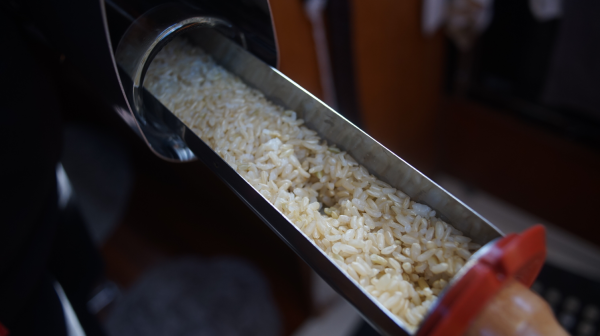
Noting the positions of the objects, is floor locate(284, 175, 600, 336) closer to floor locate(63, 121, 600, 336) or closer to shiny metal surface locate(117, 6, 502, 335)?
floor locate(63, 121, 600, 336)

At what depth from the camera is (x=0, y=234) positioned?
533mm

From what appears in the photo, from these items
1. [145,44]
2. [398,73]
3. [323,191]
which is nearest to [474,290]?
[323,191]

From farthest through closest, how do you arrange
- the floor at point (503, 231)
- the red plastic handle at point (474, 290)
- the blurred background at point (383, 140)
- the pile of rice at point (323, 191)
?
the floor at point (503, 231), the blurred background at point (383, 140), the pile of rice at point (323, 191), the red plastic handle at point (474, 290)

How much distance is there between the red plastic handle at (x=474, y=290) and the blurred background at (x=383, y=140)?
80 centimetres

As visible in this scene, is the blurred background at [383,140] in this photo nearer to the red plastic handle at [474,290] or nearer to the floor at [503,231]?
the floor at [503,231]

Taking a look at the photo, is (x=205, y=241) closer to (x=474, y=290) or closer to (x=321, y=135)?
(x=321, y=135)

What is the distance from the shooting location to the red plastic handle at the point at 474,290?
30 centimetres

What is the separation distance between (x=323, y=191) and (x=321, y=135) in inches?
3.1

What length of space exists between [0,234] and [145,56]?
1.02 feet

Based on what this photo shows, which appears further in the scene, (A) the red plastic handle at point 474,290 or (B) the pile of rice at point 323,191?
(B) the pile of rice at point 323,191

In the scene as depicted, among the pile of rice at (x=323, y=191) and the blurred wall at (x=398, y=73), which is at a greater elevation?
the pile of rice at (x=323, y=191)

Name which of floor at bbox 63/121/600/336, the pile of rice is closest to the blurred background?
floor at bbox 63/121/600/336

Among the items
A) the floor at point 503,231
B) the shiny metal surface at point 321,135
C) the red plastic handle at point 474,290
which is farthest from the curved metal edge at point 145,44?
the floor at point 503,231

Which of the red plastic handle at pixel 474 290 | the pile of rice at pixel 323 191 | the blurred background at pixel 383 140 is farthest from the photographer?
the blurred background at pixel 383 140
